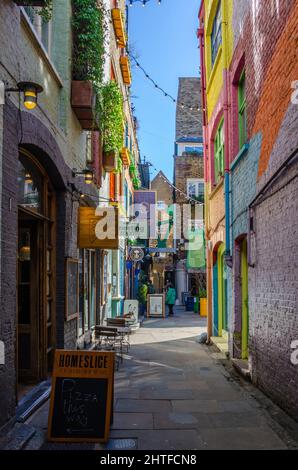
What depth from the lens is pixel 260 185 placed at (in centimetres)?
785

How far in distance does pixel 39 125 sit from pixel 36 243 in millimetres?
2000

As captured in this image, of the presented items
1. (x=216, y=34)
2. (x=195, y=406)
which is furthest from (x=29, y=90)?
(x=216, y=34)

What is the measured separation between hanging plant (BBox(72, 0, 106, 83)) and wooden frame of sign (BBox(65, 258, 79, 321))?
361cm

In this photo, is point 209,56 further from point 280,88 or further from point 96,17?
point 280,88

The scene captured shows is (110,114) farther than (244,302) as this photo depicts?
Yes

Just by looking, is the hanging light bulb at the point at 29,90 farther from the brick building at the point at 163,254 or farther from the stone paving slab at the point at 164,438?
the brick building at the point at 163,254

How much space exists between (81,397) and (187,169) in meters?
27.1

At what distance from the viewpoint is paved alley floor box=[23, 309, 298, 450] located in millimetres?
5387

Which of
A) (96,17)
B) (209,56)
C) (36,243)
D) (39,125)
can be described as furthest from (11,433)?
(209,56)

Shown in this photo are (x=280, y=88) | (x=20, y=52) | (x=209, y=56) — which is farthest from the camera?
(x=209, y=56)

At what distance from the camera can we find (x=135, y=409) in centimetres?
679

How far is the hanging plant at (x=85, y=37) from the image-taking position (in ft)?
31.1

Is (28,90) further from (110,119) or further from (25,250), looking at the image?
(110,119)

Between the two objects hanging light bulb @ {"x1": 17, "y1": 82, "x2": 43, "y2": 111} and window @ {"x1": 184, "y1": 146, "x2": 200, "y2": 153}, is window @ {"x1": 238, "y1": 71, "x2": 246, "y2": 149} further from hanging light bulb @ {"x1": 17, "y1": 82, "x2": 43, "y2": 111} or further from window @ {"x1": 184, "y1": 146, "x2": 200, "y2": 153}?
window @ {"x1": 184, "y1": 146, "x2": 200, "y2": 153}
